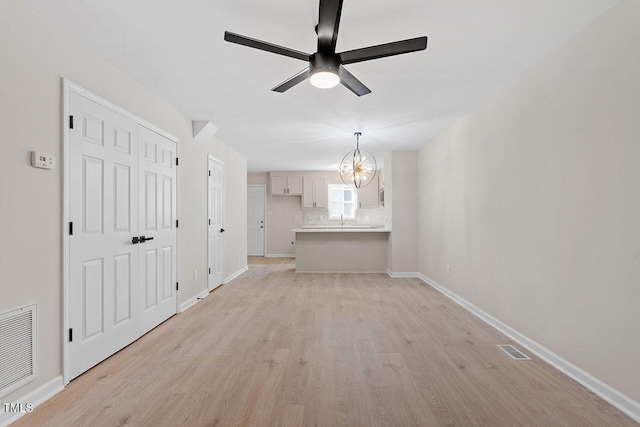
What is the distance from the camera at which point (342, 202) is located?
9.37 m

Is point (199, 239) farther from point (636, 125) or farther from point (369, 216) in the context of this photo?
point (369, 216)

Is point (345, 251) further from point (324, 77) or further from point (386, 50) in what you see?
point (386, 50)

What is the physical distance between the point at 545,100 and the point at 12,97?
3657 mm

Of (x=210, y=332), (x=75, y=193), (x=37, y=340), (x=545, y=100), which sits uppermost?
(x=545, y=100)

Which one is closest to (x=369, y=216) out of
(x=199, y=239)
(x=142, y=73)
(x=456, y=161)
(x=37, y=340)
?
(x=456, y=161)

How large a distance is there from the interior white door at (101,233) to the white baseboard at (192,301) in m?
0.97

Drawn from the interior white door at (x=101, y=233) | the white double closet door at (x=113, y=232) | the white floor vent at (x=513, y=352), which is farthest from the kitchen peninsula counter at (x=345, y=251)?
the interior white door at (x=101, y=233)

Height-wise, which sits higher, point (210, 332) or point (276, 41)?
point (276, 41)

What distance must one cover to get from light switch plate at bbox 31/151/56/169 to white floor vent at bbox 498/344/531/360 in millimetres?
3667

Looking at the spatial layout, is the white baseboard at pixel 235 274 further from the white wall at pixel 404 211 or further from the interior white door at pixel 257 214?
the white wall at pixel 404 211

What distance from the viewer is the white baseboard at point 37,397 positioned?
1.76 metres

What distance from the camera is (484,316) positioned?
3.56 meters

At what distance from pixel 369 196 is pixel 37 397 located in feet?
25.9

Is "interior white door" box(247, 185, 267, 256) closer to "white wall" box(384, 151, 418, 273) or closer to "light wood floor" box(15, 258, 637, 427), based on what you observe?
"white wall" box(384, 151, 418, 273)
